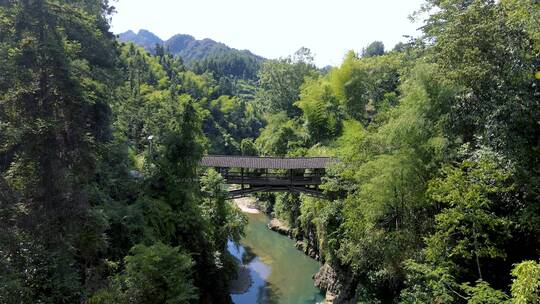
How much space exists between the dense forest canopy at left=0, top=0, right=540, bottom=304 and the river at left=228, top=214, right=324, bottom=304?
1.50 m

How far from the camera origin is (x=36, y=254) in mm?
7363

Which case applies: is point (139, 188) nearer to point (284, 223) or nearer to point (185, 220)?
point (185, 220)

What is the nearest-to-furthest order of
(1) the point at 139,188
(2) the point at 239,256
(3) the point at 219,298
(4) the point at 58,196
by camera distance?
(4) the point at 58,196 → (1) the point at 139,188 → (3) the point at 219,298 → (2) the point at 239,256

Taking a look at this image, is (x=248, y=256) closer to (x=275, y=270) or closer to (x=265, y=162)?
(x=275, y=270)

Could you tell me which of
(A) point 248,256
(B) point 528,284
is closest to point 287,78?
(A) point 248,256

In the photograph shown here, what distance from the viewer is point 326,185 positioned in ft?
53.6

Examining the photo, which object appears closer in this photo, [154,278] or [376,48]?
[154,278]

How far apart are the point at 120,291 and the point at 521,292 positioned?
25.4 feet

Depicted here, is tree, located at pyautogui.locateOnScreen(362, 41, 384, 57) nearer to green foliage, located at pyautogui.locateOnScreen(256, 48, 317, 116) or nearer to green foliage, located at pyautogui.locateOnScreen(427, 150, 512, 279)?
green foliage, located at pyautogui.locateOnScreen(256, 48, 317, 116)

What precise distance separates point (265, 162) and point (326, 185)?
4.02 meters

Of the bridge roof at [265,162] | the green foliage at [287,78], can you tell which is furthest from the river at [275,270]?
the green foliage at [287,78]

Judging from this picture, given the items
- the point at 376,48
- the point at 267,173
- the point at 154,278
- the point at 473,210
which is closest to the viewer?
the point at 473,210

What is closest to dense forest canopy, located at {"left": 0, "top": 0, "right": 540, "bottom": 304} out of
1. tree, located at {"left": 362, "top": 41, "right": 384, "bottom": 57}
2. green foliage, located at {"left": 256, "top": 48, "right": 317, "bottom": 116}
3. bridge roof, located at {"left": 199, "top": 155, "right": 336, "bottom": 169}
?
bridge roof, located at {"left": 199, "top": 155, "right": 336, "bottom": 169}

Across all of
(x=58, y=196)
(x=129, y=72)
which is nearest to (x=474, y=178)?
(x=58, y=196)
